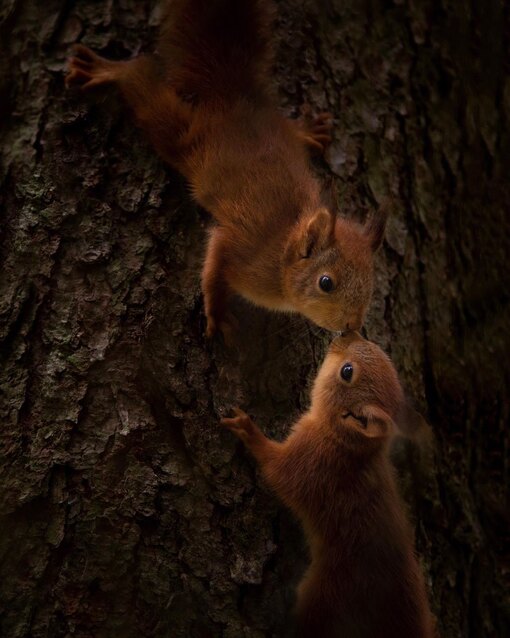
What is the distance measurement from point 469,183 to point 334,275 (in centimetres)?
88

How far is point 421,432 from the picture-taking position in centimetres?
234

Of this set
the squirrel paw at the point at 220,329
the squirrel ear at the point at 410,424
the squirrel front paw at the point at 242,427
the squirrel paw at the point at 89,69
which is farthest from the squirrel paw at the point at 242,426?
the squirrel paw at the point at 89,69

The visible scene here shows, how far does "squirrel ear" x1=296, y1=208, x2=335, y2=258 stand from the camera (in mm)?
2361

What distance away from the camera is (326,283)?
2387 mm

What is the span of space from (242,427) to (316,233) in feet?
2.36

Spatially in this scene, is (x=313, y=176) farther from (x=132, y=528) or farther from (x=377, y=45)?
(x=132, y=528)

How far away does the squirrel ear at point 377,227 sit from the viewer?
2383 mm

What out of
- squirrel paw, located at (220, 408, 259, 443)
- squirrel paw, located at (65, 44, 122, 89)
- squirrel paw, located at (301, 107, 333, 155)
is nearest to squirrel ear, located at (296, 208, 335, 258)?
squirrel paw, located at (301, 107, 333, 155)

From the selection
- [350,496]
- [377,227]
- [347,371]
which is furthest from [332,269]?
[350,496]

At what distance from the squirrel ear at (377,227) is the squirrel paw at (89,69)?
3.34 feet

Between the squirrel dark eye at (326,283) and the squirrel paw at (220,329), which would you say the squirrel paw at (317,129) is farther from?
the squirrel paw at (220,329)

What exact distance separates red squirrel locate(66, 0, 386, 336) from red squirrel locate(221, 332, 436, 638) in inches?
8.3

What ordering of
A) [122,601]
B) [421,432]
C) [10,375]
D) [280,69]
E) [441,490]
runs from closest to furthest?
[122,601]
[10,375]
[421,432]
[441,490]
[280,69]

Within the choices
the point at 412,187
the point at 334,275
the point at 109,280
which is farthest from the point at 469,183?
the point at 109,280
